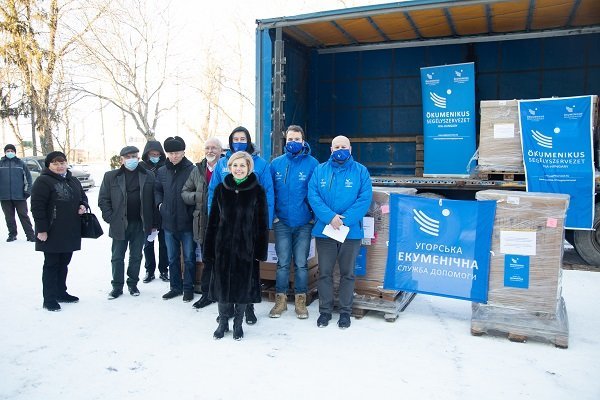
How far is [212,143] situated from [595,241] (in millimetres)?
5702

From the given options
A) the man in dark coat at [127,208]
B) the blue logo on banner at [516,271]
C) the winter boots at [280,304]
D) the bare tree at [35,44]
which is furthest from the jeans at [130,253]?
the bare tree at [35,44]

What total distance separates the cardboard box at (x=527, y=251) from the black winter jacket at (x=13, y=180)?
339 inches

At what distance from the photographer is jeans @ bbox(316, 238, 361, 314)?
4.73 m

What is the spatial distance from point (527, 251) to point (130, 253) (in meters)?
4.31

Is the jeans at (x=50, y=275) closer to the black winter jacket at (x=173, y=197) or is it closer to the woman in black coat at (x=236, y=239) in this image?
the black winter jacket at (x=173, y=197)

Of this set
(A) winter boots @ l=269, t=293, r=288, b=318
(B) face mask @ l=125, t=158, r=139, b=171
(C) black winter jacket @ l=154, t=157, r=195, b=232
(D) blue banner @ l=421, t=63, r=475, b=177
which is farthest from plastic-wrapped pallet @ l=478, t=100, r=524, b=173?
(B) face mask @ l=125, t=158, r=139, b=171

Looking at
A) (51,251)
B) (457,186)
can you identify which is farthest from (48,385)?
(457,186)

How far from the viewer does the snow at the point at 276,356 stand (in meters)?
3.48

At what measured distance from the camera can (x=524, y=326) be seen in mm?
4320

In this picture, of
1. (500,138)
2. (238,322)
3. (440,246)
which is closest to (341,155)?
(440,246)

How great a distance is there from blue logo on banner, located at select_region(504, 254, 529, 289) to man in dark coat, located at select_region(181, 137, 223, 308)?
2992 millimetres

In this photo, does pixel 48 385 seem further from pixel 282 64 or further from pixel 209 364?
pixel 282 64

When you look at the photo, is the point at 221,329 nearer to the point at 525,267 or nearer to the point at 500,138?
the point at 525,267

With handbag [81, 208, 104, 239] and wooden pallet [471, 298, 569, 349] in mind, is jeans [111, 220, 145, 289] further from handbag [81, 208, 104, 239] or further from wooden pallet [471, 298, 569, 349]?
wooden pallet [471, 298, 569, 349]
